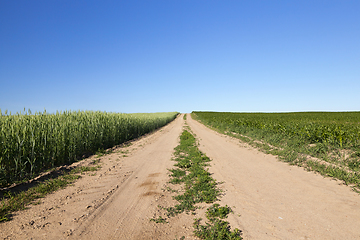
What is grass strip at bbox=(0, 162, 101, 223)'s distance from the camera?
446 cm

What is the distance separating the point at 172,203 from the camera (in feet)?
16.4

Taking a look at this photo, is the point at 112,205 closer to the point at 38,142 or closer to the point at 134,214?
the point at 134,214

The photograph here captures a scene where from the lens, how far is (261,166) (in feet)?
28.0

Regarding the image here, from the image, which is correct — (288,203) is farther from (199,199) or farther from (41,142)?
(41,142)

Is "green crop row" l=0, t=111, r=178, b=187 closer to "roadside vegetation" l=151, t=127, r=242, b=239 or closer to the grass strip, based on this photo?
the grass strip

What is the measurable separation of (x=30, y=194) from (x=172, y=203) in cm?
420

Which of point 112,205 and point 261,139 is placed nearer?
point 112,205

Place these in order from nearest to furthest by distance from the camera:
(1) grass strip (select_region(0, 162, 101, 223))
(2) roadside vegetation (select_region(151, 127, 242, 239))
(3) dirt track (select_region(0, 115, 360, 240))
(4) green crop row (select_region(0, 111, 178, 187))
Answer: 1. (2) roadside vegetation (select_region(151, 127, 242, 239))
2. (3) dirt track (select_region(0, 115, 360, 240))
3. (1) grass strip (select_region(0, 162, 101, 223))
4. (4) green crop row (select_region(0, 111, 178, 187))

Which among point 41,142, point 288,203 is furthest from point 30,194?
point 288,203

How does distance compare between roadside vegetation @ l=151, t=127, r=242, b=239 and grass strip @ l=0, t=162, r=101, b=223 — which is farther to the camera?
grass strip @ l=0, t=162, r=101, b=223

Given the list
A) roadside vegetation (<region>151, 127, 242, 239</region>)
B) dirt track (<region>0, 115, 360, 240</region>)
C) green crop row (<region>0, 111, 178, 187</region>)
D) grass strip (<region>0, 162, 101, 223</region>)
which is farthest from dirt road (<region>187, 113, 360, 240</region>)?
green crop row (<region>0, 111, 178, 187</region>)

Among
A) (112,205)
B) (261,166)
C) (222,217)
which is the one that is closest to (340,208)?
(222,217)

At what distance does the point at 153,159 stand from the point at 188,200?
16.5 feet

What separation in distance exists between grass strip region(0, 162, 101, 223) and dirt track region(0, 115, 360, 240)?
305 mm
